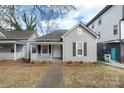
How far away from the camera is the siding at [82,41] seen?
2325cm

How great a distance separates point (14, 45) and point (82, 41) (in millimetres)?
9242

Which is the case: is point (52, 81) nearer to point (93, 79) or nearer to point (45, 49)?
point (93, 79)

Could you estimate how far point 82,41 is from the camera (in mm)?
23375

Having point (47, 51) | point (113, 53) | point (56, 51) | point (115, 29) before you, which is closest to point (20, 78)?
point (47, 51)

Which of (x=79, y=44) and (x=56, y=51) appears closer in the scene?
(x=79, y=44)

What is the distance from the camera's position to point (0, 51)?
92.2ft

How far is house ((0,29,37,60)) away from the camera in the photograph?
86.5 ft

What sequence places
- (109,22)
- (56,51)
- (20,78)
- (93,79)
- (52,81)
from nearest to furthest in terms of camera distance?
1. (52,81)
2. (93,79)
3. (20,78)
4. (56,51)
5. (109,22)

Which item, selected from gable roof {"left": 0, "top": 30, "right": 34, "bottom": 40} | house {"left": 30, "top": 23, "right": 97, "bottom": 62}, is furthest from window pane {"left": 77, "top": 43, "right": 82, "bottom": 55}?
gable roof {"left": 0, "top": 30, "right": 34, "bottom": 40}

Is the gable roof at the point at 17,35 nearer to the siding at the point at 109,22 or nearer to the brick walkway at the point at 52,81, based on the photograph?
the siding at the point at 109,22
